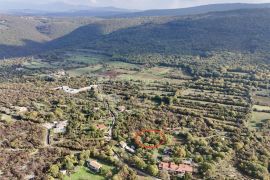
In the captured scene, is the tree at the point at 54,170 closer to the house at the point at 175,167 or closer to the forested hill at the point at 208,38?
the house at the point at 175,167

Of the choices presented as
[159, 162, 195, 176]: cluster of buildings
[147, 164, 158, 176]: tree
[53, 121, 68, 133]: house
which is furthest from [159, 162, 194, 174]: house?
[53, 121, 68, 133]: house

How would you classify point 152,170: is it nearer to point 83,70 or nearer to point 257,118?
point 257,118

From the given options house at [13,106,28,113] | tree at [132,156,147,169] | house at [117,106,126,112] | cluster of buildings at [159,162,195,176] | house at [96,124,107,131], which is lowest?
cluster of buildings at [159,162,195,176]

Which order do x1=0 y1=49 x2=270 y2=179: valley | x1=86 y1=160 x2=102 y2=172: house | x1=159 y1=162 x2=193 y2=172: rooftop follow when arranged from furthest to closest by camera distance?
1. x1=0 y1=49 x2=270 y2=179: valley
2. x1=159 y1=162 x2=193 y2=172: rooftop
3. x1=86 y1=160 x2=102 y2=172: house

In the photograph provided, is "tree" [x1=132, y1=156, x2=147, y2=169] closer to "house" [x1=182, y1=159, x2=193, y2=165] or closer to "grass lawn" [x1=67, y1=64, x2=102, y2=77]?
"house" [x1=182, y1=159, x2=193, y2=165]

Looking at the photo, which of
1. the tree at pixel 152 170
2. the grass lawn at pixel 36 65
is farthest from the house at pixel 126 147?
the grass lawn at pixel 36 65

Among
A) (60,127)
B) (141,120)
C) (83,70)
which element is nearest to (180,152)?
(141,120)
